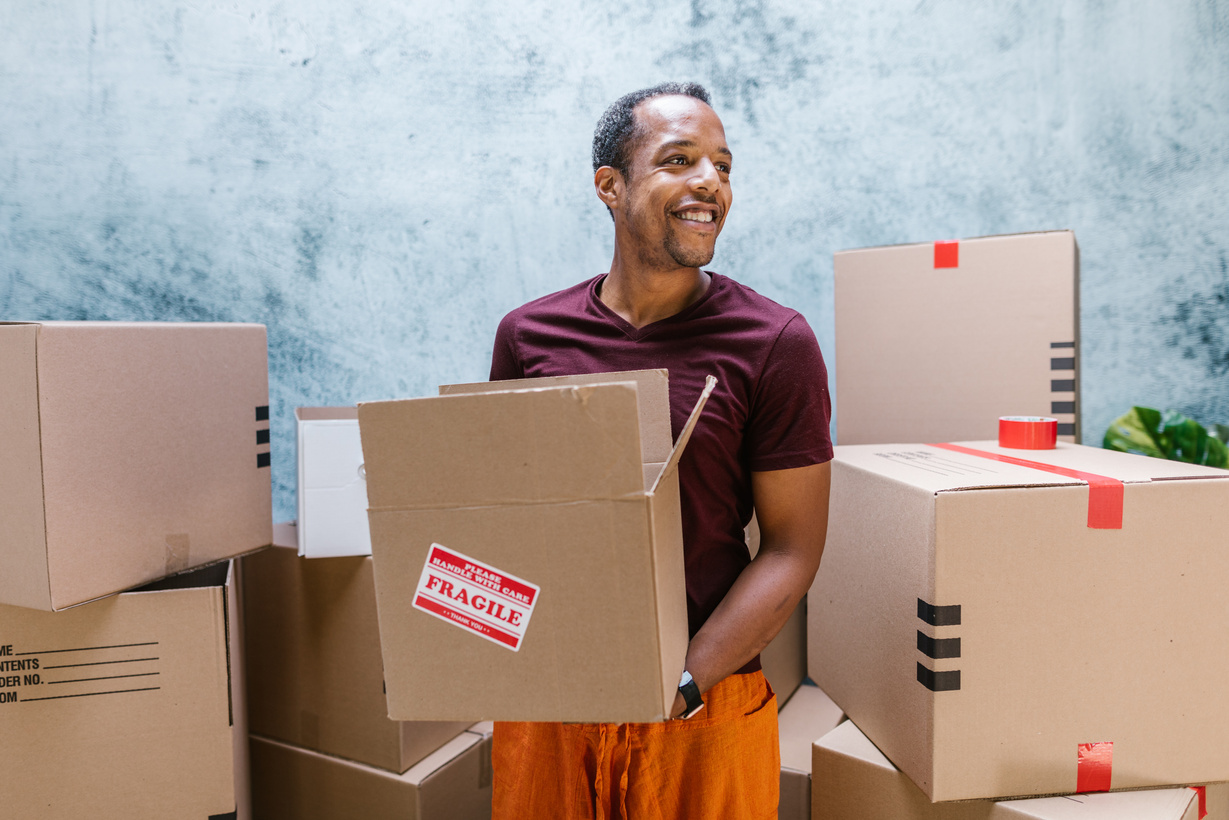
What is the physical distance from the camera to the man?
0.92 metres

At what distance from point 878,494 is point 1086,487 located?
0.24 meters

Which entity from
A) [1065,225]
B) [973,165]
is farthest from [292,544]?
[1065,225]

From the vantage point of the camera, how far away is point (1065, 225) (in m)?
1.79

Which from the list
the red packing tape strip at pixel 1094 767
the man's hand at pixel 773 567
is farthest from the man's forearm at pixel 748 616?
the red packing tape strip at pixel 1094 767

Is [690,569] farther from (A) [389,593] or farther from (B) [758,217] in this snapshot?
(B) [758,217]

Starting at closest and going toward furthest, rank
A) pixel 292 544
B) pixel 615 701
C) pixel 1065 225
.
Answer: pixel 615 701 < pixel 292 544 < pixel 1065 225

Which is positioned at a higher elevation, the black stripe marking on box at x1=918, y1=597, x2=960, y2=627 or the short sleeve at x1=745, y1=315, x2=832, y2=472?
the short sleeve at x1=745, y1=315, x2=832, y2=472

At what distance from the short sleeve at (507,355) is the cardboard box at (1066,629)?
22.1 inches

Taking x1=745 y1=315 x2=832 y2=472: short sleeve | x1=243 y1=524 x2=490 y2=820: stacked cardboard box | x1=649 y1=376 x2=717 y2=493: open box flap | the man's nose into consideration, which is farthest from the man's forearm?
x1=243 y1=524 x2=490 y2=820: stacked cardboard box

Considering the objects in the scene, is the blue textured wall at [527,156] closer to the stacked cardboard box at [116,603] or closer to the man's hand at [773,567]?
the stacked cardboard box at [116,603]

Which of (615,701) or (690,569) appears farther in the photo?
(690,569)

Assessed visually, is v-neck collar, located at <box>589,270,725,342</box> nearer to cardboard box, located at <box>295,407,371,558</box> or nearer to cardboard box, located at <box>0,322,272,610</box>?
cardboard box, located at <box>295,407,371,558</box>

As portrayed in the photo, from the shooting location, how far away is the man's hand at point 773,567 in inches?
35.6

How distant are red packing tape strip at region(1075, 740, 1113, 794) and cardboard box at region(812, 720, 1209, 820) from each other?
0.06 ft
